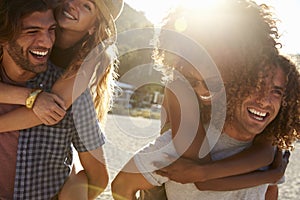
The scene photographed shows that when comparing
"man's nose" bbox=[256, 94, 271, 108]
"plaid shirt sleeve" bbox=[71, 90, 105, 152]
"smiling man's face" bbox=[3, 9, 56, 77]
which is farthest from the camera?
"plaid shirt sleeve" bbox=[71, 90, 105, 152]

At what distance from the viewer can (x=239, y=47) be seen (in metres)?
2.36

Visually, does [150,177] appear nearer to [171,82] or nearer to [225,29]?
[171,82]

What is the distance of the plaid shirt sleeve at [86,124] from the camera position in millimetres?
2598

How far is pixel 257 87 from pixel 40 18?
1.01 meters

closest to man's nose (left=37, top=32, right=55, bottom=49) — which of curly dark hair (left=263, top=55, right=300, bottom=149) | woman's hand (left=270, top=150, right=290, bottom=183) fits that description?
curly dark hair (left=263, top=55, right=300, bottom=149)

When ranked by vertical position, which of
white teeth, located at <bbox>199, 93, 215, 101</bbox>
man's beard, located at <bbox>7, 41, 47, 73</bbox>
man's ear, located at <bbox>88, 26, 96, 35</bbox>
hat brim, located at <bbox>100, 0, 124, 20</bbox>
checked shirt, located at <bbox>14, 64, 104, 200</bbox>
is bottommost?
checked shirt, located at <bbox>14, 64, 104, 200</bbox>

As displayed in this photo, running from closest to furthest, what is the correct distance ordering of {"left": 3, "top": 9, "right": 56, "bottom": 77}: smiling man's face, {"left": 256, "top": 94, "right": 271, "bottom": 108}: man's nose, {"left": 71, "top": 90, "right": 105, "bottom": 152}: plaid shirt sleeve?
{"left": 256, "top": 94, "right": 271, "bottom": 108}: man's nose → {"left": 3, "top": 9, "right": 56, "bottom": 77}: smiling man's face → {"left": 71, "top": 90, "right": 105, "bottom": 152}: plaid shirt sleeve

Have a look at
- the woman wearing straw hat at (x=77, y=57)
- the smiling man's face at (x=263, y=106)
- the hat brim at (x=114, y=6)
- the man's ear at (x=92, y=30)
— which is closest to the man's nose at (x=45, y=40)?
the woman wearing straw hat at (x=77, y=57)

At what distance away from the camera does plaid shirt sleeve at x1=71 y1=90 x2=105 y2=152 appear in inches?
102

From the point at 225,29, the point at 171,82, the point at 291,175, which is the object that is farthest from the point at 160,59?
the point at 291,175

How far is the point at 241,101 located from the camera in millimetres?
2383

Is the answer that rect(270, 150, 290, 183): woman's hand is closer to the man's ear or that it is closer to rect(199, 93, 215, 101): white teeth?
rect(199, 93, 215, 101): white teeth

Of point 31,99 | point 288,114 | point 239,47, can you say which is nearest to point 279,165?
point 288,114

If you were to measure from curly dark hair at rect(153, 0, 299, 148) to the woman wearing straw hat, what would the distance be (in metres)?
0.38
